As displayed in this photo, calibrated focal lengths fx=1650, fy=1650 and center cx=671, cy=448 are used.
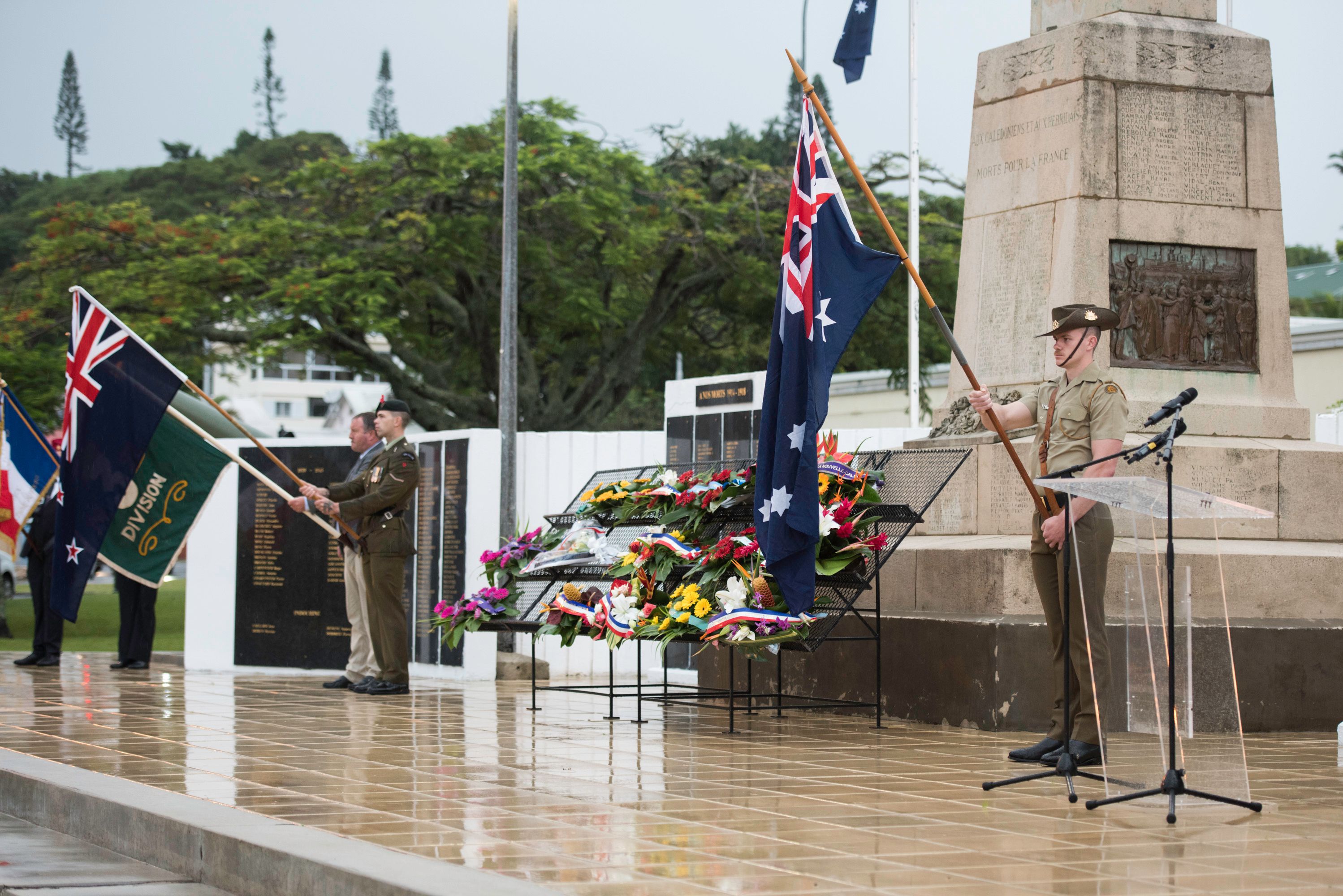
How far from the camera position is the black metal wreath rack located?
8.83 meters

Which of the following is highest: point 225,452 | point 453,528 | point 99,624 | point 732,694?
point 225,452

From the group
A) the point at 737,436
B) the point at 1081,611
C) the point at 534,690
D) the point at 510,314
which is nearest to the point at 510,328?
the point at 510,314

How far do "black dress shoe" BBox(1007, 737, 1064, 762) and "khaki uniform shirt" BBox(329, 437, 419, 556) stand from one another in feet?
19.8

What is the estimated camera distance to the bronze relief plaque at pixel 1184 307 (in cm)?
984

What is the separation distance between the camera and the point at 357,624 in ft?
43.3

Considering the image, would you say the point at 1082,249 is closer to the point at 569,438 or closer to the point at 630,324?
the point at 569,438

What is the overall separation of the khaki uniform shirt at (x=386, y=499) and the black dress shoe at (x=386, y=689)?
38.1 inches

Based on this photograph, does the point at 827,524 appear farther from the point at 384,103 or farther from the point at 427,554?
the point at 384,103

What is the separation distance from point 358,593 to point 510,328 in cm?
424

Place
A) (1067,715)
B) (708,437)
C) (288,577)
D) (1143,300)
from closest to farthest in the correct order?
1. (1067,715)
2. (1143,300)
3. (708,437)
4. (288,577)

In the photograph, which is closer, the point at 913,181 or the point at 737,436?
the point at 737,436

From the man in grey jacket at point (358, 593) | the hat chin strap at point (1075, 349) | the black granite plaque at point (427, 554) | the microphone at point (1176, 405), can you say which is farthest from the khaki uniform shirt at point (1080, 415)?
the black granite plaque at point (427, 554)

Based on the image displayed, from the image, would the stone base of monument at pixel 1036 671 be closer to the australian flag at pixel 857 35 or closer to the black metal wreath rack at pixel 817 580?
the black metal wreath rack at pixel 817 580

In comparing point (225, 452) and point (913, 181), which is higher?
point (913, 181)
